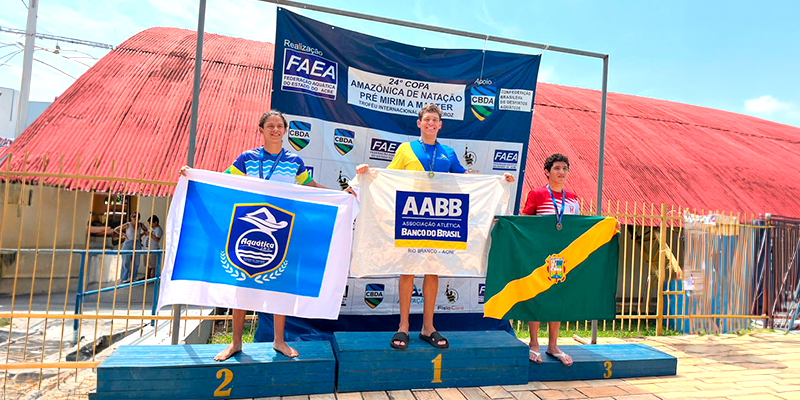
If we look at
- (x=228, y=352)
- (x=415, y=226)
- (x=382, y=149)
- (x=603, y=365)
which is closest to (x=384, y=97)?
(x=382, y=149)

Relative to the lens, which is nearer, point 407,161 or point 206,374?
point 206,374

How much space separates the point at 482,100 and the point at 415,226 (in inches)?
85.1

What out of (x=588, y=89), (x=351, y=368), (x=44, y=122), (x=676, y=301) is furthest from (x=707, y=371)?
(x=588, y=89)

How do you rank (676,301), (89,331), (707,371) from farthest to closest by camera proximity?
(676,301)
(89,331)
(707,371)

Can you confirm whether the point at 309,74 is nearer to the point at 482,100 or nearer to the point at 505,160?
the point at 482,100

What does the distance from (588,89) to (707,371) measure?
15906mm

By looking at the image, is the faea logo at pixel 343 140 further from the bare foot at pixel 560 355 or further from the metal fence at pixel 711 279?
the metal fence at pixel 711 279

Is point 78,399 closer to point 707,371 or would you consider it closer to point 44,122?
point 707,371

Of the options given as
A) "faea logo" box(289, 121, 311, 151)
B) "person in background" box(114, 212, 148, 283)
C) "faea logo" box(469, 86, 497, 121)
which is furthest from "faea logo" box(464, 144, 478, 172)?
"person in background" box(114, 212, 148, 283)

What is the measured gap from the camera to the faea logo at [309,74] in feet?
15.1

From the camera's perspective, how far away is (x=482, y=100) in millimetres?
5266

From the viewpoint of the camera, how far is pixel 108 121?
9852 mm

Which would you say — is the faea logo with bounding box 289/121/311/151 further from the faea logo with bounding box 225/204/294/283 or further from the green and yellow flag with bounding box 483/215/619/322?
the green and yellow flag with bounding box 483/215/619/322

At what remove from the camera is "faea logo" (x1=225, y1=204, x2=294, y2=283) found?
3508 mm
